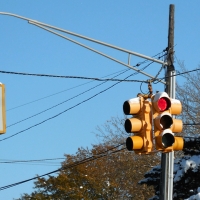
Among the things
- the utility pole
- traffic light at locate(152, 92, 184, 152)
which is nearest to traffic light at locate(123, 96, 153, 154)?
traffic light at locate(152, 92, 184, 152)

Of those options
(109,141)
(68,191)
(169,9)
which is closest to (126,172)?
(109,141)

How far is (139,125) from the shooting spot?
33.8ft

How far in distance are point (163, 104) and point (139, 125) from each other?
636 mm

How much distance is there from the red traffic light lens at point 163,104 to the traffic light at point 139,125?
21cm

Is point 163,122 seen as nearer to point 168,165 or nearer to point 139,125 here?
point 139,125

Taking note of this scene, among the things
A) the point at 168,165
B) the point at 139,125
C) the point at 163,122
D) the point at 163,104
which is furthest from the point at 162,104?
the point at 168,165

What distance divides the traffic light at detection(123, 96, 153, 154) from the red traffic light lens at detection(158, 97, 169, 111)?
0.21m

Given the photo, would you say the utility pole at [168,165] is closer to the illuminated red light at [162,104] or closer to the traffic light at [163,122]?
the traffic light at [163,122]

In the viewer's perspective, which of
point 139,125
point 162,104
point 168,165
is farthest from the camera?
point 168,165

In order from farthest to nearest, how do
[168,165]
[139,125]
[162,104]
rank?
[168,165] → [162,104] → [139,125]

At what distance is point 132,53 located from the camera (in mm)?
12773

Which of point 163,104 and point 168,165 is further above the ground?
point 163,104

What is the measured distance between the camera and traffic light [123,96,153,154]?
10.2 meters

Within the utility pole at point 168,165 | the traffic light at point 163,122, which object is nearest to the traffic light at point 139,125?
the traffic light at point 163,122
